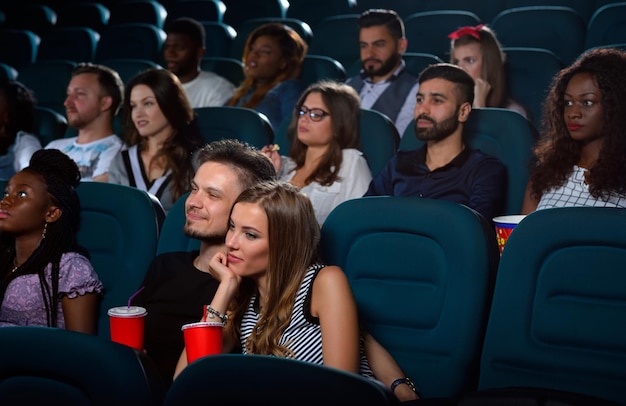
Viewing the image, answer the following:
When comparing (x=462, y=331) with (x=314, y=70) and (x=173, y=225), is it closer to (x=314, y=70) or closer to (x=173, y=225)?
(x=173, y=225)

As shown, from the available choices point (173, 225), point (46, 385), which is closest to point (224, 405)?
point (46, 385)

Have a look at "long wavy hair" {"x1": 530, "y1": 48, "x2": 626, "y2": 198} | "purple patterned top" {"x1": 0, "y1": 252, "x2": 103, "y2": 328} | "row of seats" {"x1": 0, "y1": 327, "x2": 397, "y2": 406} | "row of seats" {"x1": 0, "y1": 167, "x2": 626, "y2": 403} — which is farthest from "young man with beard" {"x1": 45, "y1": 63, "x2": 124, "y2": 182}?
"row of seats" {"x1": 0, "y1": 327, "x2": 397, "y2": 406}

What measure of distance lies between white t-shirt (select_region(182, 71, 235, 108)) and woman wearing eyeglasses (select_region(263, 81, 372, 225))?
131 cm

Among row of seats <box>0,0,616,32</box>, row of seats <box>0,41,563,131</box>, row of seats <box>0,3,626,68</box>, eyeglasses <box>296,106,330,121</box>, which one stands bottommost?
eyeglasses <box>296,106,330,121</box>

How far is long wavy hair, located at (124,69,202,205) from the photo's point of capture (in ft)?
10.7

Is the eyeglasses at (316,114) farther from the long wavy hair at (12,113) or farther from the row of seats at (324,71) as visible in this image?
the long wavy hair at (12,113)

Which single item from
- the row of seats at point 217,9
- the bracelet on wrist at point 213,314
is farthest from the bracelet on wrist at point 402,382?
the row of seats at point 217,9

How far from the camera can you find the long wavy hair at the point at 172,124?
3258 millimetres

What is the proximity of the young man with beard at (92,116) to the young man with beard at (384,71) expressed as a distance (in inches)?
42.0

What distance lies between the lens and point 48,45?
554 centimetres

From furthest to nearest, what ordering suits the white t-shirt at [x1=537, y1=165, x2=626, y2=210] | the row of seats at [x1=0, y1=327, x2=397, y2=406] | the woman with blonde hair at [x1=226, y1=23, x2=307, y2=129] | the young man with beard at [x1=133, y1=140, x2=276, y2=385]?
the woman with blonde hair at [x1=226, y1=23, x2=307, y2=129] < the white t-shirt at [x1=537, y1=165, x2=626, y2=210] < the young man with beard at [x1=133, y1=140, x2=276, y2=385] < the row of seats at [x1=0, y1=327, x2=397, y2=406]

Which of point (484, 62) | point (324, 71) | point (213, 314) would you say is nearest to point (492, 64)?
point (484, 62)

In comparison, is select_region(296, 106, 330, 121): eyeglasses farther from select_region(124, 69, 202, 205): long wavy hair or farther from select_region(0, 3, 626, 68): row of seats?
select_region(0, 3, 626, 68): row of seats

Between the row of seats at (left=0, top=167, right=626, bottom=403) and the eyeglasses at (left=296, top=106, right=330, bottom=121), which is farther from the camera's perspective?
the eyeglasses at (left=296, top=106, right=330, bottom=121)
